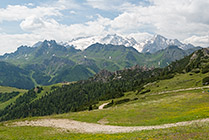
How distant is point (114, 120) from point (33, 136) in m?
25.1

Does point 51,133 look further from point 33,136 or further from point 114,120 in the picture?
point 114,120

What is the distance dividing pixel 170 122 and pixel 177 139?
21683 mm

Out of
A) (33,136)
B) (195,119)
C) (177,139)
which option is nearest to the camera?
(177,139)

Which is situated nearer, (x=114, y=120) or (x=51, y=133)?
(x=51, y=133)

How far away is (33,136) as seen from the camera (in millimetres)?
33844

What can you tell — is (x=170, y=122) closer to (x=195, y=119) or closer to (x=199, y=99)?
(x=195, y=119)

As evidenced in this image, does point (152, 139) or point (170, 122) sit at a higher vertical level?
point (152, 139)

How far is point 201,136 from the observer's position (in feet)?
75.8

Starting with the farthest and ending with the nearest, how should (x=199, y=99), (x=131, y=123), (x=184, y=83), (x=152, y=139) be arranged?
(x=184, y=83)
(x=199, y=99)
(x=131, y=123)
(x=152, y=139)

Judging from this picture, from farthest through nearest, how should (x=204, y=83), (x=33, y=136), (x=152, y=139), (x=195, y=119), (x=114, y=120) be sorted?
(x=204, y=83) → (x=114, y=120) → (x=195, y=119) → (x=33, y=136) → (x=152, y=139)

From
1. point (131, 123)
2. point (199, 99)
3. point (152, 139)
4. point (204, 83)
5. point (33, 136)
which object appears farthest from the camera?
point (204, 83)

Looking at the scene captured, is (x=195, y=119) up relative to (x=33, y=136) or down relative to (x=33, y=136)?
down

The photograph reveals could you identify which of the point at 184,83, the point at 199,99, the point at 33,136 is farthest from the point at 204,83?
the point at 33,136

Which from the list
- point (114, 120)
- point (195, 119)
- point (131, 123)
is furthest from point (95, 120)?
point (195, 119)
